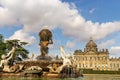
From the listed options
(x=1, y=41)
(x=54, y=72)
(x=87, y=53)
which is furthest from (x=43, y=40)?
(x=87, y=53)

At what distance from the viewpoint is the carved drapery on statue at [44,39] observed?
27.6 m

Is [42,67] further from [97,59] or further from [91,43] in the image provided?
[97,59]

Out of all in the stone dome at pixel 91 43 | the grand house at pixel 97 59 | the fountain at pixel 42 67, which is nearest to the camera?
the fountain at pixel 42 67

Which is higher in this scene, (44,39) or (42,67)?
(44,39)

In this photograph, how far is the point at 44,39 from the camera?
27891 millimetres

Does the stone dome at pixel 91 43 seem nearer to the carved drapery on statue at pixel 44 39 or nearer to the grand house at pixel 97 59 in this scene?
the grand house at pixel 97 59

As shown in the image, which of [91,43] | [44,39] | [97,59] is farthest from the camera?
[97,59]

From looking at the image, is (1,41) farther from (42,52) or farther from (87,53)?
(87,53)

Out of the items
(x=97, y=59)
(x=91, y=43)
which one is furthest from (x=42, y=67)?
(x=97, y=59)

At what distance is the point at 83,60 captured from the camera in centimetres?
15675

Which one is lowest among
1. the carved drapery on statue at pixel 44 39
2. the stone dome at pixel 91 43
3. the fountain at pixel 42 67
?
the fountain at pixel 42 67

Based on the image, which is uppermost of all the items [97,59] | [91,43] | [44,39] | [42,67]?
[91,43]

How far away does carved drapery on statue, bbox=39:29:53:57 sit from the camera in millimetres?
27594

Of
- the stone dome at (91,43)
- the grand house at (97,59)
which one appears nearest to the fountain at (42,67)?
the stone dome at (91,43)
